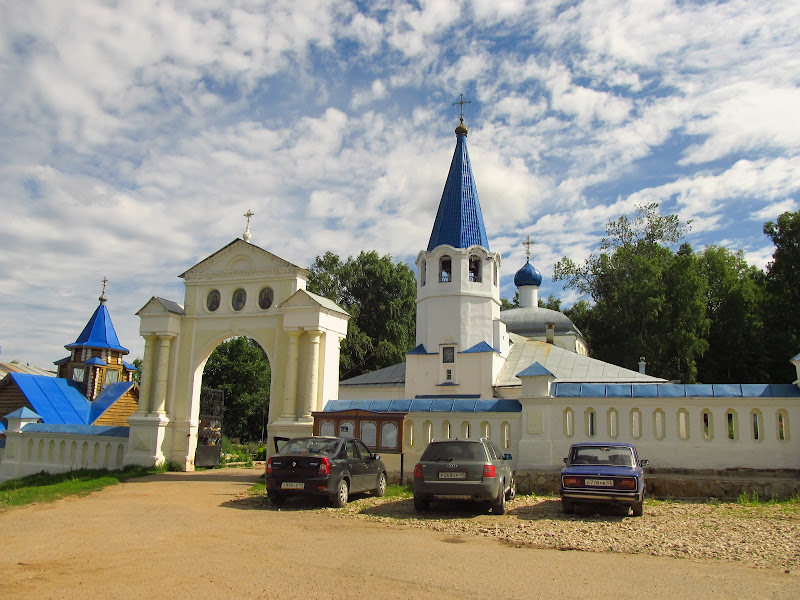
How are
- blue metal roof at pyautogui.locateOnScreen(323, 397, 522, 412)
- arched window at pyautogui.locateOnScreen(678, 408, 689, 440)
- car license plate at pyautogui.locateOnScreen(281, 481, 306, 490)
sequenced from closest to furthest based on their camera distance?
car license plate at pyautogui.locateOnScreen(281, 481, 306, 490)
arched window at pyautogui.locateOnScreen(678, 408, 689, 440)
blue metal roof at pyautogui.locateOnScreen(323, 397, 522, 412)

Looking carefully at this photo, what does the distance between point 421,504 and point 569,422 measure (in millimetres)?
4040

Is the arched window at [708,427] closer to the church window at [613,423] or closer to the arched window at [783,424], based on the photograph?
the arched window at [783,424]

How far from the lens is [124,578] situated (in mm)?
6141

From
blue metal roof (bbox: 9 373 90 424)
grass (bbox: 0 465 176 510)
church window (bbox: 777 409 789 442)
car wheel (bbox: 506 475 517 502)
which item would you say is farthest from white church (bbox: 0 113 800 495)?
blue metal roof (bbox: 9 373 90 424)

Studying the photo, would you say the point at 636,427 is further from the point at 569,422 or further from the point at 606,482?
the point at 606,482

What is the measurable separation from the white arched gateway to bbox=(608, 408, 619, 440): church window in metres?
7.24

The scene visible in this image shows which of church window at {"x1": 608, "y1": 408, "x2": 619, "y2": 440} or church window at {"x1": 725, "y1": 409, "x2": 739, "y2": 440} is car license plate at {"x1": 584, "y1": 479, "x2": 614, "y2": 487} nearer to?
church window at {"x1": 608, "y1": 408, "x2": 619, "y2": 440}

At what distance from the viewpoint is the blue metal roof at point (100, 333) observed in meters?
36.2

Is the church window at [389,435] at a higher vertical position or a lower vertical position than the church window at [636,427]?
lower

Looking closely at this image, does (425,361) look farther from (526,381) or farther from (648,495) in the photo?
(648,495)

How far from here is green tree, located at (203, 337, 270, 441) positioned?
43812 mm

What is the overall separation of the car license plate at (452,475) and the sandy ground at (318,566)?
46.7 inches

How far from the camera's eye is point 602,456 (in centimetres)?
1023

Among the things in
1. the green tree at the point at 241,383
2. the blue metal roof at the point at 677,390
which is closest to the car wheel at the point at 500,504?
the blue metal roof at the point at 677,390
